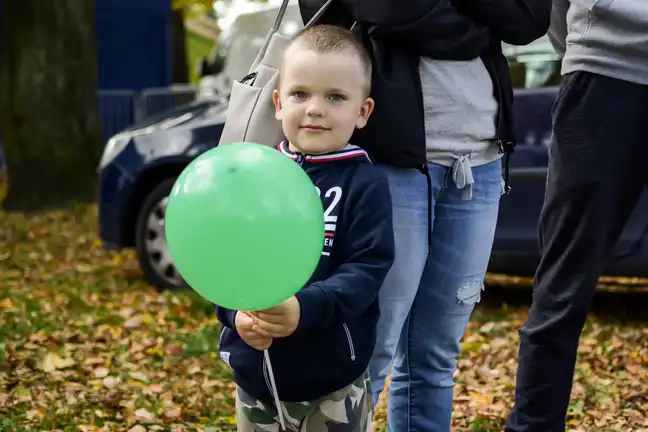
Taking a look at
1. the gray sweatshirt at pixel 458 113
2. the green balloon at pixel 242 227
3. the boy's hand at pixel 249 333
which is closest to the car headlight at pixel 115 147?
the gray sweatshirt at pixel 458 113

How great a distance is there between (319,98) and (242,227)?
21.1 inches

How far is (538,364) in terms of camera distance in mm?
3236

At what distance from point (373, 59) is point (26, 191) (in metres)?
9.48

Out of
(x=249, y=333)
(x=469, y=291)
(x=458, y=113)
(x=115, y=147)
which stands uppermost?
(x=458, y=113)

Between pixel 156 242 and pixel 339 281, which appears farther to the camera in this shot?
pixel 156 242

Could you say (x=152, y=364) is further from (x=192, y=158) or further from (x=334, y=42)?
(x=334, y=42)

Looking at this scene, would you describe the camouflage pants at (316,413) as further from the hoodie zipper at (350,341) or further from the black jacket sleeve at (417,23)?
the black jacket sleeve at (417,23)

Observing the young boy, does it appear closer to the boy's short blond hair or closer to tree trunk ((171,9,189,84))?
the boy's short blond hair

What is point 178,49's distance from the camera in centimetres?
2323

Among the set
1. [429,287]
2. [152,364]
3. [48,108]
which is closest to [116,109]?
[48,108]

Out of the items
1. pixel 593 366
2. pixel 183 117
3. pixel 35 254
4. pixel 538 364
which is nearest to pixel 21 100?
pixel 35 254

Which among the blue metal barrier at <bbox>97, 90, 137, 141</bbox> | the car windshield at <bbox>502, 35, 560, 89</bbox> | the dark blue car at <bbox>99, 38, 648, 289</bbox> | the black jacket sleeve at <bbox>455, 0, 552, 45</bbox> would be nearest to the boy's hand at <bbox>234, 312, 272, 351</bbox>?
the black jacket sleeve at <bbox>455, 0, 552, 45</bbox>

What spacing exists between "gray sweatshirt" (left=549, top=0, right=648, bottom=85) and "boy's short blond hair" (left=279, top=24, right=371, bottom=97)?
829 millimetres

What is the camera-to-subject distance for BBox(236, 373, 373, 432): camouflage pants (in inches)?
101
